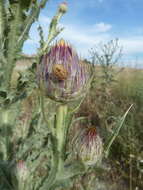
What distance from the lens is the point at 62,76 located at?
0.86m

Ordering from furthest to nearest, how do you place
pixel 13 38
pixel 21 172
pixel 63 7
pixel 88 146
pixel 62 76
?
pixel 63 7
pixel 13 38
pixel 21 172
pixel 88 146
pixel 62 76

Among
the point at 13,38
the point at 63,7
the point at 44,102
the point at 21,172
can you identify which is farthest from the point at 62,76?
the point at 63,7

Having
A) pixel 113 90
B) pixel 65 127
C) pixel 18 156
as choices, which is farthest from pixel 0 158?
pixel 113 90

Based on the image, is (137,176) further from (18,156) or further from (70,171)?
(70,171)

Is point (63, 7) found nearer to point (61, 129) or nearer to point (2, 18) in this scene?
point (2, 18)

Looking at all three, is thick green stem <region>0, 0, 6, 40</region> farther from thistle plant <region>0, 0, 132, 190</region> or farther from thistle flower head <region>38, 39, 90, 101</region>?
thistle flower head <region>38, 39, 90, 101</region>

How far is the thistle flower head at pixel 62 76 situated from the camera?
86 centimetres

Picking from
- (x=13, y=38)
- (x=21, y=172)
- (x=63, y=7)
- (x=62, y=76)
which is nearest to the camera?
(x=62, y=76)

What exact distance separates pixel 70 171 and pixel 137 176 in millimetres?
2654

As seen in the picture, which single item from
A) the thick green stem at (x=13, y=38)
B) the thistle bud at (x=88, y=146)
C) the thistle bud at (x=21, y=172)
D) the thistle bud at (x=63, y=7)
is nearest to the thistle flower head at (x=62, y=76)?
the thistle bud at (x=88, y=146)

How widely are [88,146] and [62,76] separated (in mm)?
243

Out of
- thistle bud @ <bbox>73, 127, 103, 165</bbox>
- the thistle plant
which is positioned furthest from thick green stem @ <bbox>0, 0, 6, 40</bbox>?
thistle bud @ <bbox>73, 127, 103, 165</bbox>

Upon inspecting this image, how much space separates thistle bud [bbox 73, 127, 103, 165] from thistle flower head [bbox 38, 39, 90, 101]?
0.18m

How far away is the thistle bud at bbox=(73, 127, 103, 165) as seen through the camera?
960mm
